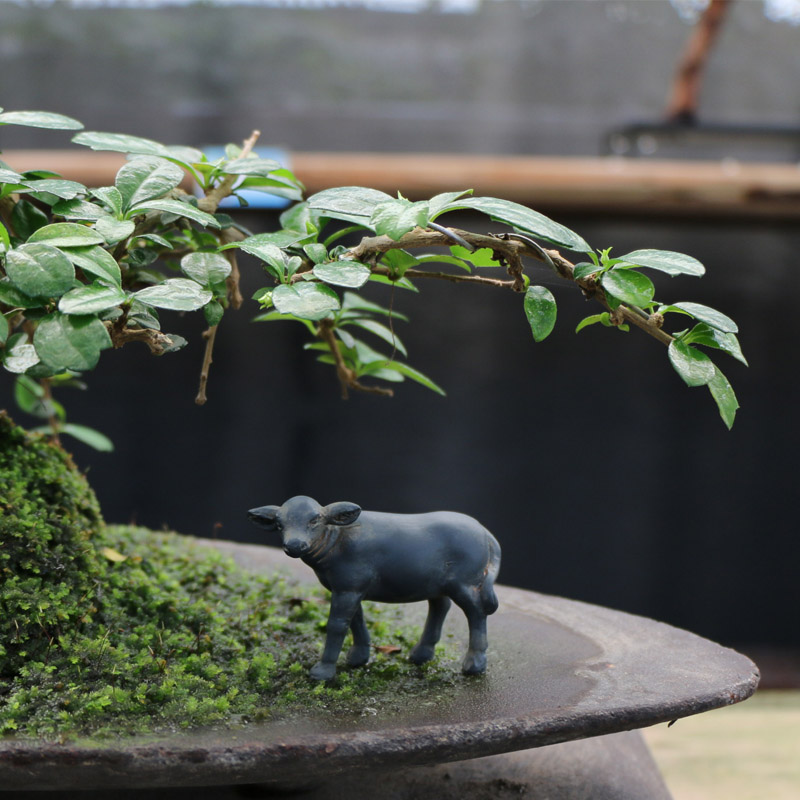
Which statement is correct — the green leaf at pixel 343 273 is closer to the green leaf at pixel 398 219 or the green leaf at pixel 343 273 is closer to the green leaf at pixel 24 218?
the green leaf at pixel 398 219

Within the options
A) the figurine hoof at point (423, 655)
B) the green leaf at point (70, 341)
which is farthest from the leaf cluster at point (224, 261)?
the figurine hoof at point (423, 655)

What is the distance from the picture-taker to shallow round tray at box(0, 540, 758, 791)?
2.05ft

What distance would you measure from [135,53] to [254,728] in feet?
7.97

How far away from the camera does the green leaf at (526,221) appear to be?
65 cm

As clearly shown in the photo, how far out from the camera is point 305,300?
659 mm

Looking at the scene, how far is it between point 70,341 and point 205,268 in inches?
5.8

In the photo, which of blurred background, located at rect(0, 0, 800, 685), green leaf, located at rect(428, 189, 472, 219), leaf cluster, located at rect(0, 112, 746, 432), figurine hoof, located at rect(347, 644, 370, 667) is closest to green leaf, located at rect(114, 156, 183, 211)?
leaf cluster, located at rect(0, 112, 746, 432)

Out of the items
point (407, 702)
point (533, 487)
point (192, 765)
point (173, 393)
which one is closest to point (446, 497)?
point (533, 487)

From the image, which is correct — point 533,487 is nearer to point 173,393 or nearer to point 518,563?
point 518,563

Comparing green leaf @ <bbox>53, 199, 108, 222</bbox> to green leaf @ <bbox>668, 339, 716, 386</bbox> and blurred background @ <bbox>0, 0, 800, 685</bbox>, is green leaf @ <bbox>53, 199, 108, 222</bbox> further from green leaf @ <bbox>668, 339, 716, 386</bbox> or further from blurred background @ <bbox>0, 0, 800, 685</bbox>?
blurred background @ <bbox>0, 0, 800, 685</bbox>

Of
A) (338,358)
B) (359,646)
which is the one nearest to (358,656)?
(359,646)

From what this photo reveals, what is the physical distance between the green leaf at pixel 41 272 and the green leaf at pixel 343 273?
171 millimetres

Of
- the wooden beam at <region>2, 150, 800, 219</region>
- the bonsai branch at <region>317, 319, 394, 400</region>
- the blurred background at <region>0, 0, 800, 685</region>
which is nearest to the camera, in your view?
the bonsai branch at <region>317, 319, 394, 400</region>

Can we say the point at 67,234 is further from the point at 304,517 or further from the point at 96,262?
the point at 304,517
